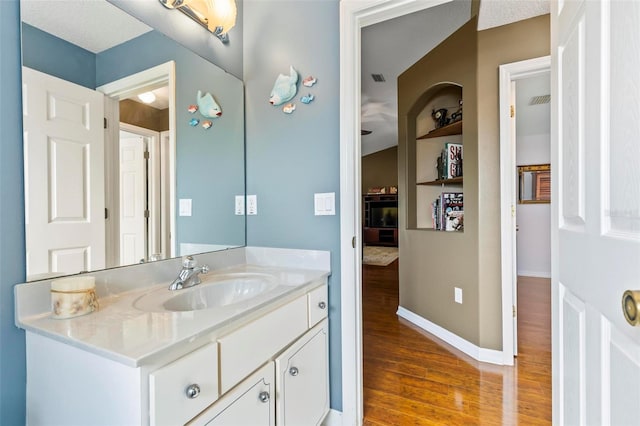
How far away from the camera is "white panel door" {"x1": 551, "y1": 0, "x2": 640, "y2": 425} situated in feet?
1.68

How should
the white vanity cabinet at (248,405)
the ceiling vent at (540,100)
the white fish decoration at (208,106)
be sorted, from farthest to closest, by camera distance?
the ceiling vent at (540,100) < the white fish decoration at (208,106) < the white vanity cabinet at (248,405)

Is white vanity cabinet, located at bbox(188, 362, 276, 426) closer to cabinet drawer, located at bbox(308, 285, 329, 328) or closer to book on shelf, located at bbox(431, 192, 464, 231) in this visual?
cabinet drawer, located at bbox(308, 285, 329, 328)

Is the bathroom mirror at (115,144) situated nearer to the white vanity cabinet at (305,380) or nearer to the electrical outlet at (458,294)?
the white vanity cabinet at (305,380)

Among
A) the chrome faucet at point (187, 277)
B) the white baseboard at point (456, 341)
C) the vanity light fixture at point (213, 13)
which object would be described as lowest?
the white baseboard at point (456, 341)

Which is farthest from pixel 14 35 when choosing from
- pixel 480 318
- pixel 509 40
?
pixel 480 318

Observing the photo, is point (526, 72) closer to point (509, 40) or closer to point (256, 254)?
point (509, 40)

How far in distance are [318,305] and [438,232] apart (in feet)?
5.07

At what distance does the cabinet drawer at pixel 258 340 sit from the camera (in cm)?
80

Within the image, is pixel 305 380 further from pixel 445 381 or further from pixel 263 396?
pixel 445 381

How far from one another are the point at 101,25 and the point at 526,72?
2.38 meters

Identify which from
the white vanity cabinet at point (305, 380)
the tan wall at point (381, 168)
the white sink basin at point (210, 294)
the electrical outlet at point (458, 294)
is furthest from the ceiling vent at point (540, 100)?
the tan wall at point (381, 168)

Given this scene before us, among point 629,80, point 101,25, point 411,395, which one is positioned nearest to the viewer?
point 629,80

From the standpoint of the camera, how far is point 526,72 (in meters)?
1.93

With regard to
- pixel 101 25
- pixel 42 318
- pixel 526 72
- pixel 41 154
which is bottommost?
pixel 42 318
